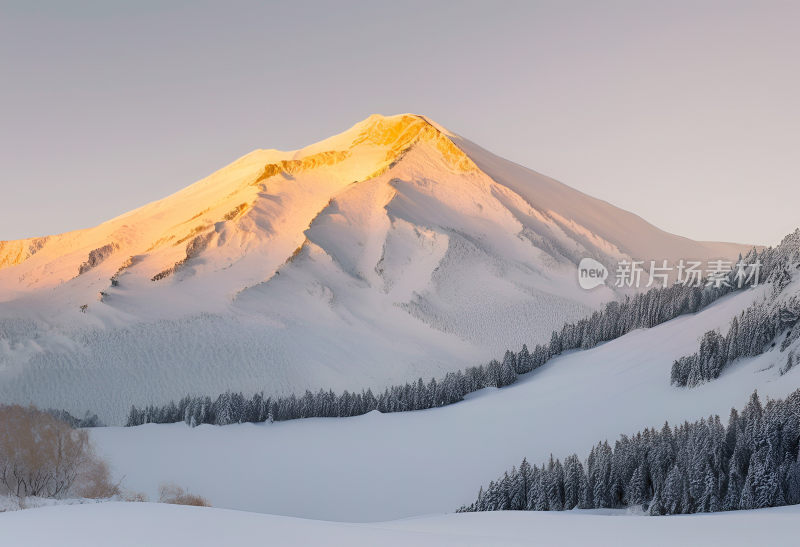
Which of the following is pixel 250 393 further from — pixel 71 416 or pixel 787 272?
pixel 787 272

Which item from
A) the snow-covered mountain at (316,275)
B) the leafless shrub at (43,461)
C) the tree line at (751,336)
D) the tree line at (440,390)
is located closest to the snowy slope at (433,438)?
the tree line at (751,336)

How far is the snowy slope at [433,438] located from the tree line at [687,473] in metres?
7.30

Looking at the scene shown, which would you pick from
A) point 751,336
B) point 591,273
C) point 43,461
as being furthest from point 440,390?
point 591,273

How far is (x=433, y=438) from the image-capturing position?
47094mm

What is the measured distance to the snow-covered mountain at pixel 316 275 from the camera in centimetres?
8188

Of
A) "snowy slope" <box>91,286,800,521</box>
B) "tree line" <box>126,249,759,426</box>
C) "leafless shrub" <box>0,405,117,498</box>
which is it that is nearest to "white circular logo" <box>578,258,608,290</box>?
"tree line" <box>126,249,759,426</box>

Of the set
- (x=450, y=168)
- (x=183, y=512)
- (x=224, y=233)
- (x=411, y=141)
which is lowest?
(x=183, y=512)

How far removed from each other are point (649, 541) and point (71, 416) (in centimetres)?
6432

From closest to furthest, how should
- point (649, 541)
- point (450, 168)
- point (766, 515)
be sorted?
point (649, 541), point (766, 515), point (450, 168)

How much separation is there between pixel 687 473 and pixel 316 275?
9035 centimetres

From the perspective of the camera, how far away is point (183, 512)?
13117 millimetres

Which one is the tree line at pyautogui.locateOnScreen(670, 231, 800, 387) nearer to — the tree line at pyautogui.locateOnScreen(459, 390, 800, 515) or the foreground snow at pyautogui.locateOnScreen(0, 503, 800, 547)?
the tree line at pyautogui.locateOnScreen(459, 390, 800, 515)

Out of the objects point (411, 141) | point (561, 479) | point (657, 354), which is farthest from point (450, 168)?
point (561, 479)

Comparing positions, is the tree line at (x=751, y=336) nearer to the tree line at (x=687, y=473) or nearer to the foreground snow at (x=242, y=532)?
the tree line at (x=687, y=473)
